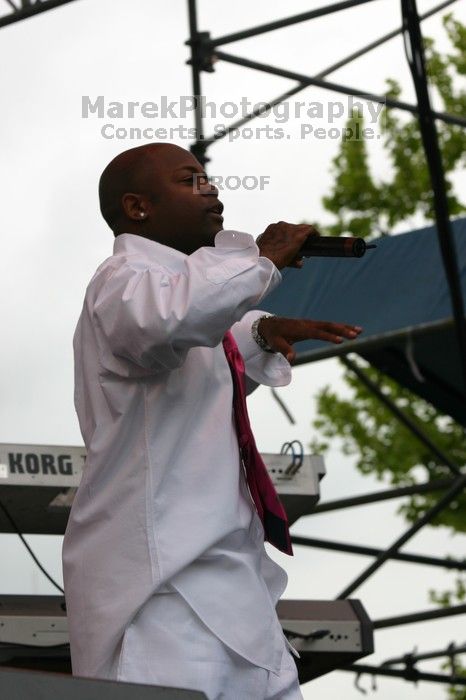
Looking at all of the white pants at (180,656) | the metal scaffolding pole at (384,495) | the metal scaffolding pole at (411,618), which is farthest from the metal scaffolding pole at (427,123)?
the white pants at (180,656)

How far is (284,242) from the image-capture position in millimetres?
2580

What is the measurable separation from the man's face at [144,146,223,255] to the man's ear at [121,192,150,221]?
0.05 ft

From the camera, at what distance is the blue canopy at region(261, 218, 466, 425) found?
5.81 m

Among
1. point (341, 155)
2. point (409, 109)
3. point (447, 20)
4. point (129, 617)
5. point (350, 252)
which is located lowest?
point (129, 617)

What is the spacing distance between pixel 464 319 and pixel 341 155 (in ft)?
34.7

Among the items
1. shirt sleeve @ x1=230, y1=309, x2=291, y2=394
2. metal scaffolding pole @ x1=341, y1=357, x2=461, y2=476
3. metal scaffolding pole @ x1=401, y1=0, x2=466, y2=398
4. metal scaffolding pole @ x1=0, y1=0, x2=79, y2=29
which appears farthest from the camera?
metal scaffolding pole @ x1=341, y1=357, x2=461, y2=476

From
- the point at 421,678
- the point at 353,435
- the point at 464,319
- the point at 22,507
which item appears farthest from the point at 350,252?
the point at 353,435

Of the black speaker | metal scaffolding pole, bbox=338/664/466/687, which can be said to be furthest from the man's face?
metal scaffolding pole, bbox=338/664/466/687

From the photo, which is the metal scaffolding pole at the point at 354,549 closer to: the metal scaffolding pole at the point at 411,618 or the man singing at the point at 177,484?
the metal scaffolding pole at the point at 411,618

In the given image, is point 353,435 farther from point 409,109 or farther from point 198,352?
point 198,352

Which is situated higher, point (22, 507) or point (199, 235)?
point (199, 235)

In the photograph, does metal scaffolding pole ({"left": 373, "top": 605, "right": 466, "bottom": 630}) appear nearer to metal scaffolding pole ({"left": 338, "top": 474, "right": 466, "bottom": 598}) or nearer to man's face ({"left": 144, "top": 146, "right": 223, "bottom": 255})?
metal scaffolding pole ({"left": 338, "top": 474, "right": 466, "bottom": 598})

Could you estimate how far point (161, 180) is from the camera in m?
2.79

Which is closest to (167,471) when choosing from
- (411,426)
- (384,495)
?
(384,495)
